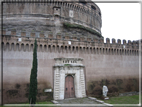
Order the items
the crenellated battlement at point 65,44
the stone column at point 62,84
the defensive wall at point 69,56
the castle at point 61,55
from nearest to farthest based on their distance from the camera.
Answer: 1. the defensive wall at point 69,56
2. the castle at point 61,55
3. the crenellated battlement at point 65,44
4. the stone column at point 62,84

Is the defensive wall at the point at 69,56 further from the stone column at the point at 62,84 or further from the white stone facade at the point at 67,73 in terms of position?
the stone column at the point at 62,84

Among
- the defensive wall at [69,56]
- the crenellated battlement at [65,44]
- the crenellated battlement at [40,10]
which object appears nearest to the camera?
the defensive wall at [69,56]

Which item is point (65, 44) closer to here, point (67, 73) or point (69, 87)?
point (67, 73)

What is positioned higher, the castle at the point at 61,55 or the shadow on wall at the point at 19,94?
the castle at the point at 61,55

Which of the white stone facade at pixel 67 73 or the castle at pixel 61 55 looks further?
the white stone facade at pixel 67 73

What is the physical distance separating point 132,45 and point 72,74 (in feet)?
29.7

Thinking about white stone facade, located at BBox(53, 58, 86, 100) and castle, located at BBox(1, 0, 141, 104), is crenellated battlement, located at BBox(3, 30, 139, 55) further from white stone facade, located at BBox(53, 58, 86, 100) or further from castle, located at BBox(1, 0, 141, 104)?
white stone facade, located at BBox(53, 58, 86, 100)

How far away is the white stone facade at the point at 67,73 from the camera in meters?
14.6

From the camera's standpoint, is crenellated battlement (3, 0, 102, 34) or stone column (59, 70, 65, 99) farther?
crenellated battlement (3, 0, 102, 34)

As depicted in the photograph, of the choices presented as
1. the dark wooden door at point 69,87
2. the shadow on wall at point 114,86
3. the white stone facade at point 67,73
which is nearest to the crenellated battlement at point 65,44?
the white stone facade at point 67,73

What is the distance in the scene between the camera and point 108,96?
16547 millimetres

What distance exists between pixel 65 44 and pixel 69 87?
444 centimetres

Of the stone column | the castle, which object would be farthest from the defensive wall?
the stone column

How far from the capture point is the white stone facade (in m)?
14.6
